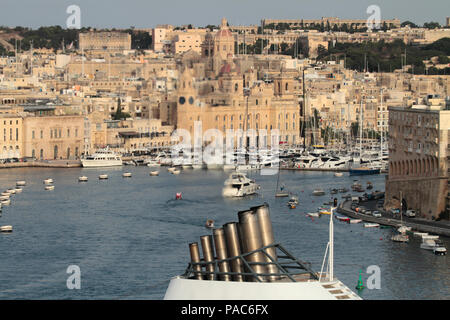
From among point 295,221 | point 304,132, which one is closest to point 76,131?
point 304,132

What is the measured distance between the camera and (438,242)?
68.3 feet

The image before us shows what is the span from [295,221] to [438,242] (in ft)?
14.8

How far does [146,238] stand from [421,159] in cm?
512

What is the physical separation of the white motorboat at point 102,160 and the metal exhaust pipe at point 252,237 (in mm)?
29434

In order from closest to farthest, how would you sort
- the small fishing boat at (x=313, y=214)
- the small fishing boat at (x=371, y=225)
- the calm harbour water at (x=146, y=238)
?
the calm harbour water at (x=146, y=238) → the small fishing boat at (x=371, y=225) → the small fishing boat at (x=313, y=214)

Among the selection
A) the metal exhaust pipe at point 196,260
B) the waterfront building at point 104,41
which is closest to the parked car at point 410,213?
the metal exhaust pipe at point 196,260

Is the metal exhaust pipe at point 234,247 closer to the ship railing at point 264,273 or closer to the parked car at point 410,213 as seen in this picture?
the ship railing at point 264,273

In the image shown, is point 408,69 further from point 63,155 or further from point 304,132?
point 63,155

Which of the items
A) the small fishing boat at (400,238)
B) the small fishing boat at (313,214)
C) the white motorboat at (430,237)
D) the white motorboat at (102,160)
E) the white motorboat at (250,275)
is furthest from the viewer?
the white motorboat at (102,160)

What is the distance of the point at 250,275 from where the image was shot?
32.5 feet

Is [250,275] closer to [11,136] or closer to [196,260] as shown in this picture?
[196,260]

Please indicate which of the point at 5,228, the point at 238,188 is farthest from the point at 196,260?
the point at 238,188

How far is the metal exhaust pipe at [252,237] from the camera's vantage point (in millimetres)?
9828

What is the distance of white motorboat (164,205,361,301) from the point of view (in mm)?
9453
